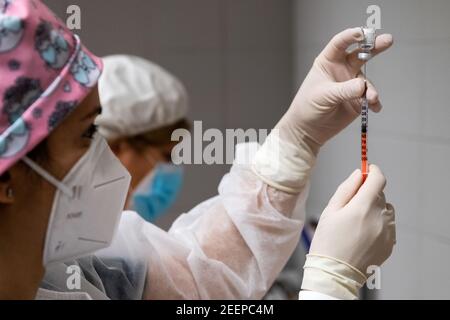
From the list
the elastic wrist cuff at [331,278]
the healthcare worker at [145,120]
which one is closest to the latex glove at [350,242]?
the elastic wrist cuff at [331,278]

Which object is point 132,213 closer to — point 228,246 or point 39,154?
point 228,246

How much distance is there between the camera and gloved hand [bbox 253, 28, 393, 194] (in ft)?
2.91

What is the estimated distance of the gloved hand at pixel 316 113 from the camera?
0.89m

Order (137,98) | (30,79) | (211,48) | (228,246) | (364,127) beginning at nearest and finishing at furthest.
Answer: (30,79) → (364,127) → (228,246) → (211,48) → (137,98)

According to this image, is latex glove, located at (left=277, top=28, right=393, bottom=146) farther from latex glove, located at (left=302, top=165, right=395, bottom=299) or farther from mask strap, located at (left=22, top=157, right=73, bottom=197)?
mask strap, located at (left=22, top=157, right=73, bottom=197)

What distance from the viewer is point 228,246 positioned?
1.08 metres

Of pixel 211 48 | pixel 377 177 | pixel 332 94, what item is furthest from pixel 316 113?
pixel 211 48

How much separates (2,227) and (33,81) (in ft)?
0.65

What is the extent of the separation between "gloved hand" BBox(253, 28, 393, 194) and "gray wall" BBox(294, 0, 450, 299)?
0.35ft

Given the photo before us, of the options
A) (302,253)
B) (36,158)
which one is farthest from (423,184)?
(302,253)

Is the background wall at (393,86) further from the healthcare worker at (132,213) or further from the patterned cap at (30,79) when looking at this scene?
the patterned cap at (30,79)

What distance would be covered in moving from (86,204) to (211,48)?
832 mm

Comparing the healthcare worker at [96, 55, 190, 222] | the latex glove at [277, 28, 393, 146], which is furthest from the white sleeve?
the healthcare worker at [96, 55, 190, 222]

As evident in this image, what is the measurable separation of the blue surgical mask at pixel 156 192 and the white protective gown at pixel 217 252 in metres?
0.85
